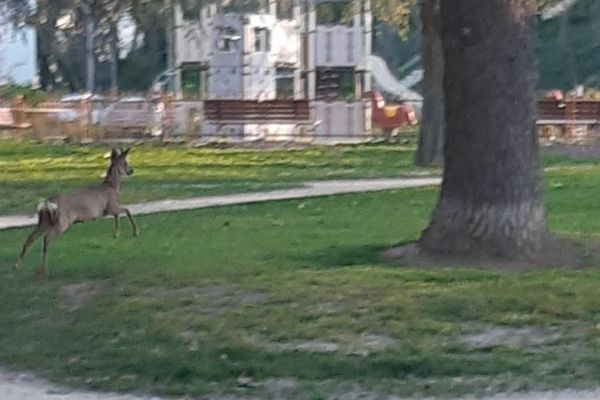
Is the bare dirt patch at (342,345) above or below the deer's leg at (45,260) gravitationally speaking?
below

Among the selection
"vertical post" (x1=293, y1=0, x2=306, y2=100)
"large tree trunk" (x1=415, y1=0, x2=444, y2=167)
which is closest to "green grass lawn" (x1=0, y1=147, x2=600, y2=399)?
"large tree trunk" (x1=415, y1=0, x2=444, y2=167)

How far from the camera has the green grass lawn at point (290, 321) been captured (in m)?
9.27

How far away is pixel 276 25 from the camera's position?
42.2m

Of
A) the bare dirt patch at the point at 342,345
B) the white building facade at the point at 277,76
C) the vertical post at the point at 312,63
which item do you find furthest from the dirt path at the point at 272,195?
the vertical post at the point at 312,63

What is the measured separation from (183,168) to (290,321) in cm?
1713

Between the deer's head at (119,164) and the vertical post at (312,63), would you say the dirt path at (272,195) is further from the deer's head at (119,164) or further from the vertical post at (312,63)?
the vertical post at (312,63)

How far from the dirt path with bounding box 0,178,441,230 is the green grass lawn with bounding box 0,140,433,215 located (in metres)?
0.52

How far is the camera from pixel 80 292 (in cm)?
1202

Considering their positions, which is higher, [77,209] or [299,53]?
[299,53]

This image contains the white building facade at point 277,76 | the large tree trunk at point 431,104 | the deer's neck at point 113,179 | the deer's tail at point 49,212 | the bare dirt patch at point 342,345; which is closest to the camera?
the bare dirt patch at point 342,345

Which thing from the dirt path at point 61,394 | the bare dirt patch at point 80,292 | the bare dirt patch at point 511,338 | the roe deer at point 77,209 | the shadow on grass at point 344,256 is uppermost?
the roe deer at point 77,209

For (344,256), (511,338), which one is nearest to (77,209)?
(344,256)

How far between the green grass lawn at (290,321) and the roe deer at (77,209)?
0.30 m

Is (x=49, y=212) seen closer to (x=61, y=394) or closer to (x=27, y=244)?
(x=27, y=244)
